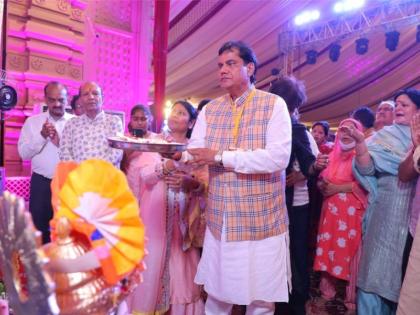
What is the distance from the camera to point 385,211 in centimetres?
221

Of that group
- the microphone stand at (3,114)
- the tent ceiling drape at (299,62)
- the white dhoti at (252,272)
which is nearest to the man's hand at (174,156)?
the white dhoti at (252,272)

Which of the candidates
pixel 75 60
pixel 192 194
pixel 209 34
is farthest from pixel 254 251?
pixel 209 34

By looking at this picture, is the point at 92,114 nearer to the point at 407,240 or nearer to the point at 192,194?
the point at 192,194

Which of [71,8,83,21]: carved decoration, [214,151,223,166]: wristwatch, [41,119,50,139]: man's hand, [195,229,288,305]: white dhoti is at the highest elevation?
[71,8,83,21]: carved decoration

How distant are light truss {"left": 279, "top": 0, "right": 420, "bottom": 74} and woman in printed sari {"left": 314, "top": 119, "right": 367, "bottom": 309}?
409 centimetres

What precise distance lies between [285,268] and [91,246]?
4.06 ft

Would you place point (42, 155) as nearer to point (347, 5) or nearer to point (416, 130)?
point (416, 130)

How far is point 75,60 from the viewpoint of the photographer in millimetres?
4332

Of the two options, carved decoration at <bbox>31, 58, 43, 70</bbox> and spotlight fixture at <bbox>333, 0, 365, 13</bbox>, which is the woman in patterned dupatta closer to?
carved decoration at <bbox>31, 58, 43, 70</bbox>

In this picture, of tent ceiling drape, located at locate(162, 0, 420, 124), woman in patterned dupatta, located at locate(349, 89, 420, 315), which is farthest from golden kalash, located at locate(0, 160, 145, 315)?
tent ceiling drape, located at locate(162, 0, 420, 124)

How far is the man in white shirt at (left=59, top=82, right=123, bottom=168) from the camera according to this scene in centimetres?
277

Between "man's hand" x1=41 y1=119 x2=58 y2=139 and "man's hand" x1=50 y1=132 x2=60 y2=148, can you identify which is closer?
"man's hand" x1=41 y1=119 x2=58 y2=139

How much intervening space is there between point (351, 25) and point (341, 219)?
4.95 metres

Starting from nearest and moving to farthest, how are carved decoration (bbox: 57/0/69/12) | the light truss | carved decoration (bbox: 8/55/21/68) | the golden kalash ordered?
the golden kalash < carved decoration (bbox: 8/55/21/68) < carved decoration (bbox: 57/0/69/12) < the light truss
